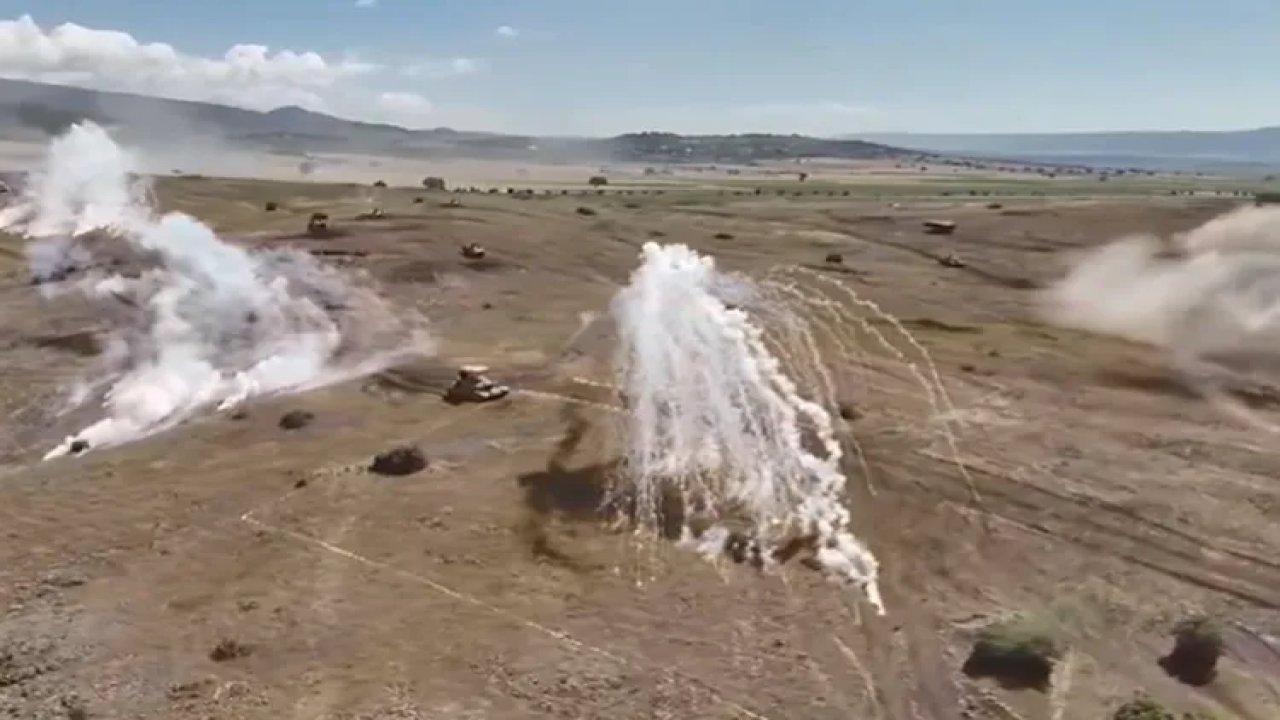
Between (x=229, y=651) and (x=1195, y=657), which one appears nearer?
(x=229, y=651)

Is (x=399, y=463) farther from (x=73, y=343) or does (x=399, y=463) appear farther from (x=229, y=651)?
(x=73, y=343)

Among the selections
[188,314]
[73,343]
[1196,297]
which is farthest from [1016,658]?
[188,314]

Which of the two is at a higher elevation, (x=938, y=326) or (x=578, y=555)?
(x=938, y=326)

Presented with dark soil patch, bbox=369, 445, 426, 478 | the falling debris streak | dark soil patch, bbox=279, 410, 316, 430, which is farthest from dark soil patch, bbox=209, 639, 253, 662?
the falling debris streak

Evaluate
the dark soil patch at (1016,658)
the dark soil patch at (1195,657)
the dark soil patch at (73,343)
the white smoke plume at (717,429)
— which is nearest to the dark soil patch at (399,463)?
the white smoke plume at (717,429)

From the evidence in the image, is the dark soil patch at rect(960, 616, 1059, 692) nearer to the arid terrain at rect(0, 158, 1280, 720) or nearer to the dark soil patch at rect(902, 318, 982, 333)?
the arid terrain at rect(0, 158, 1280, 720)

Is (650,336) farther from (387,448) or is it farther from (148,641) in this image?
(148,641)

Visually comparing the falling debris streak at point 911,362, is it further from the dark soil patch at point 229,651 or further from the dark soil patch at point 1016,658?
the dark soil patch at point 229,651
